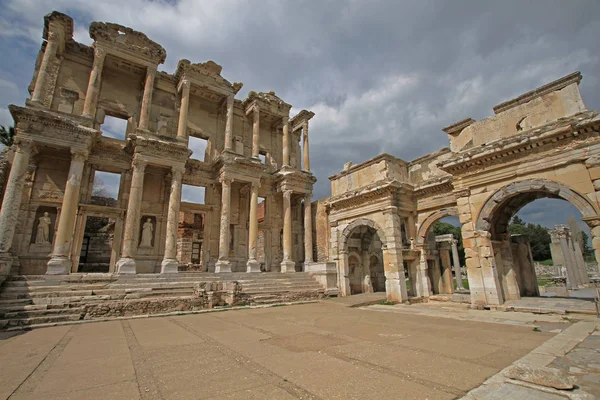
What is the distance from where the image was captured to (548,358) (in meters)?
4.44

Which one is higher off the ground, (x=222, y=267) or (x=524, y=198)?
(x=524, y=198)

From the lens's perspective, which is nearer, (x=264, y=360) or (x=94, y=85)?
(x=264, y=360)

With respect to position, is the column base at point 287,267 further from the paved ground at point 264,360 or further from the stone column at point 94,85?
the stone column at point 94,85

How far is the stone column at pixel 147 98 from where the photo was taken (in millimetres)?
17094

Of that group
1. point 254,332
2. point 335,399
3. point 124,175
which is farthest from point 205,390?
point 124,175

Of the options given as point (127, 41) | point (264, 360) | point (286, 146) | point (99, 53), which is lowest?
point (264, 360)

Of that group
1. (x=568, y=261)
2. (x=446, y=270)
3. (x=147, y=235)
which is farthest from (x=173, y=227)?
(x=568, y=261)

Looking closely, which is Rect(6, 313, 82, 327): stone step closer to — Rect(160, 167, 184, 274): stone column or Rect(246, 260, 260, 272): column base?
Rect(160, 167, 184, 274): stone column

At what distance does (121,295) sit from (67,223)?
5.38m

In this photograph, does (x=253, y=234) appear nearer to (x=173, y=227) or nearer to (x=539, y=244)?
(x=173, y=227)

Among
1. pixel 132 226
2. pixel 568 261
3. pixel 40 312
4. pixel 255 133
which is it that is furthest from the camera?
pixel 568 261

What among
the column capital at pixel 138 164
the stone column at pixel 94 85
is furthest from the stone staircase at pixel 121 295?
the stone column at pixel 94 85

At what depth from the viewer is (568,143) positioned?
29.6 ft

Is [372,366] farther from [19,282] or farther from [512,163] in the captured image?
[19,282]
